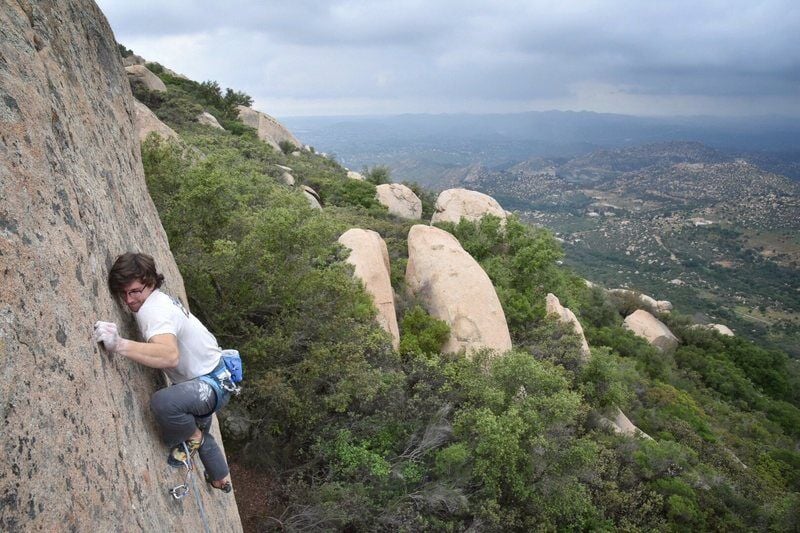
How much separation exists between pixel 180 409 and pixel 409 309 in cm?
1480

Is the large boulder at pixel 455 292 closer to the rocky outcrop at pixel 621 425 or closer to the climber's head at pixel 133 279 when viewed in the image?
the rocky outcrop at pixel 621 425

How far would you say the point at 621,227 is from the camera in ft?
445

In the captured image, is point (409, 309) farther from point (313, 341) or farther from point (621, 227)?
point (621, 227)

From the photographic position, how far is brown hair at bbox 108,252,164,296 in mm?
4261

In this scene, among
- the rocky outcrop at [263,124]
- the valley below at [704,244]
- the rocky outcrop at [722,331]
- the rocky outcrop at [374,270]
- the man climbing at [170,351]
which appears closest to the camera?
the man climbing at [170,351]

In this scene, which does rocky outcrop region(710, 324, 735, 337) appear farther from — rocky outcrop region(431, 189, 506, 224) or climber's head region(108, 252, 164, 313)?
climber's head region(108, 252, 164, 313)

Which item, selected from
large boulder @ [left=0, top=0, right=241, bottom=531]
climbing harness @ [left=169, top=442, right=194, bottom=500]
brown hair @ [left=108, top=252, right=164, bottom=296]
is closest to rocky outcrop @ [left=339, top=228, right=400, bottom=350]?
climbing harness @ [left=169, top=442, right=194, bottom=500]

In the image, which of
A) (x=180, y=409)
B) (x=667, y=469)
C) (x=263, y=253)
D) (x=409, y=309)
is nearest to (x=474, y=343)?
(x=409, y=309)

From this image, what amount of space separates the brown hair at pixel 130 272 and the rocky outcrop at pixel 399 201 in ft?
101

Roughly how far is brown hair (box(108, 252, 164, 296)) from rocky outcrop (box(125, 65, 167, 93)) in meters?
39.6

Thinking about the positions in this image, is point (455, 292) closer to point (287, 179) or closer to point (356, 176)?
point (287, 179)

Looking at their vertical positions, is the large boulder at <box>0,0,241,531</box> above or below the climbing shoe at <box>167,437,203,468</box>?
above

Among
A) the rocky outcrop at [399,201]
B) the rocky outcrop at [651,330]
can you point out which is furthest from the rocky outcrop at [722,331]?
the rocky outcrop at [399,201]

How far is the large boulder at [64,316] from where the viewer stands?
9.27 ft
